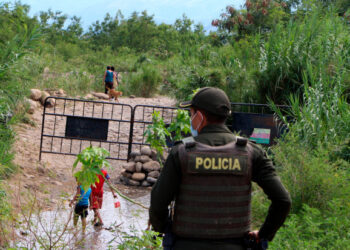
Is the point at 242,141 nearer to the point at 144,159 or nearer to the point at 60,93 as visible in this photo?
the point at 144,159

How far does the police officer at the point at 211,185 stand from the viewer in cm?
277

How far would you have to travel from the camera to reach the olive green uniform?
2752 millimetres

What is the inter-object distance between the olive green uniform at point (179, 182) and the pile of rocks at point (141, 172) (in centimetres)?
663

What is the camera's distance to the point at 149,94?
75.7 feet

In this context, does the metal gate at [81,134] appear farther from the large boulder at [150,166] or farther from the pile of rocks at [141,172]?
the large boulder at [150,166]

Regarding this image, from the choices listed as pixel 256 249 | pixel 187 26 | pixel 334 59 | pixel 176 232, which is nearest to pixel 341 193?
pixel 256 249

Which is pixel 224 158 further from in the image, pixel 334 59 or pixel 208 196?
pixel 334 59

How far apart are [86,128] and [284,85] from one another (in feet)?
15.4

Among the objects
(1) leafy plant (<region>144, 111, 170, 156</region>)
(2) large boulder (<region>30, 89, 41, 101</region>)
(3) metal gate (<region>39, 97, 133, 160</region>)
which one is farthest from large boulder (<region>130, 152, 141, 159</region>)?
(2) large boulder (<region>30, 89, 41, 101</region>)

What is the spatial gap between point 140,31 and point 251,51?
36041 millimetres

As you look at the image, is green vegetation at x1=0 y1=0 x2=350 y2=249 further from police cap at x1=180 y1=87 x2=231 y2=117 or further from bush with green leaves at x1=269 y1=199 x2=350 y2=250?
police cap at x1=180 y1=87 x2=231 y2=117

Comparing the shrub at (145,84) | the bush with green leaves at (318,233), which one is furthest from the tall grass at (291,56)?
the shrub at (145,84)

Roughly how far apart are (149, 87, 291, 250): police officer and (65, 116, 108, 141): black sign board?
7448mm

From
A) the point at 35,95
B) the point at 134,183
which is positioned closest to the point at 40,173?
the point at 134,183
